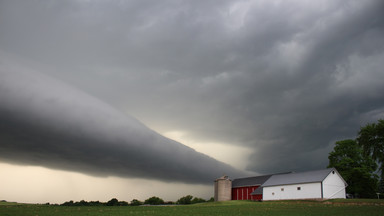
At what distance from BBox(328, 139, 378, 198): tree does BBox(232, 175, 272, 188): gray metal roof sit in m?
17.2

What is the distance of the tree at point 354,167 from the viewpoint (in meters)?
72.2

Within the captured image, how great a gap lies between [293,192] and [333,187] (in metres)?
7.93

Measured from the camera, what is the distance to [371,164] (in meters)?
75.6

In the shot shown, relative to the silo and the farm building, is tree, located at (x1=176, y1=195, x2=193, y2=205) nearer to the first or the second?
the silo

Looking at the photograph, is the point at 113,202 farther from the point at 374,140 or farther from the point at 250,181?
the point at 374,140

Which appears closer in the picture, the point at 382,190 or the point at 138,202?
the point at 138,202

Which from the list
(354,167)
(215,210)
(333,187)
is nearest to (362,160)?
(354,167)

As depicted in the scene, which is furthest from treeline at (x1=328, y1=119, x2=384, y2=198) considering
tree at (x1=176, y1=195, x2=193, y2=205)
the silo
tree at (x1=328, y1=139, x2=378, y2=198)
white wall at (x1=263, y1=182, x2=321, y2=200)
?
tree at (x1=176, y1=195, x2=193, y2=205)

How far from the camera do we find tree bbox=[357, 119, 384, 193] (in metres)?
58.2

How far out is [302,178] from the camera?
66938 mm

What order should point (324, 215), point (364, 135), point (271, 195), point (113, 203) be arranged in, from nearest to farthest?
point (324, 215)
point (364, 135)
point (113, 203)
point (271, 195)

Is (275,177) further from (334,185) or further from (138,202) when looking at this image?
(138,202)

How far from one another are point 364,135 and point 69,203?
5875 centimetres

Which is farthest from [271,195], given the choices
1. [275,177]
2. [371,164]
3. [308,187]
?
[371,164]
